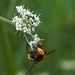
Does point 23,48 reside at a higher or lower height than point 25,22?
lower

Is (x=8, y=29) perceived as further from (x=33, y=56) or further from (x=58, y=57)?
(x=58, y=57)

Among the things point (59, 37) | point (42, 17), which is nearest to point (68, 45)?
point (59, 37)

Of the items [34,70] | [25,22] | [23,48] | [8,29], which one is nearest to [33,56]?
[25,22]

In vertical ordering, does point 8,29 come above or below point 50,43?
above

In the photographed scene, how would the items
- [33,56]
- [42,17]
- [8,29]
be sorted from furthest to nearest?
[42,17]
[8,29]
[33,56]

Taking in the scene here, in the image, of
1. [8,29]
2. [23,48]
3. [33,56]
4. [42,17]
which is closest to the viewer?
[33,56]

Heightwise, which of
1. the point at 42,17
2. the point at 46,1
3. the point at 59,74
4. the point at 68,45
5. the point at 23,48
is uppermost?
the point at 46,1

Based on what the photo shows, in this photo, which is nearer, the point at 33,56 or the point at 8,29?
the point at 33,56

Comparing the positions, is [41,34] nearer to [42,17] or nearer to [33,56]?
[42,17]

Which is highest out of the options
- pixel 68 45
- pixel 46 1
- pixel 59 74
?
pixel 46 1
